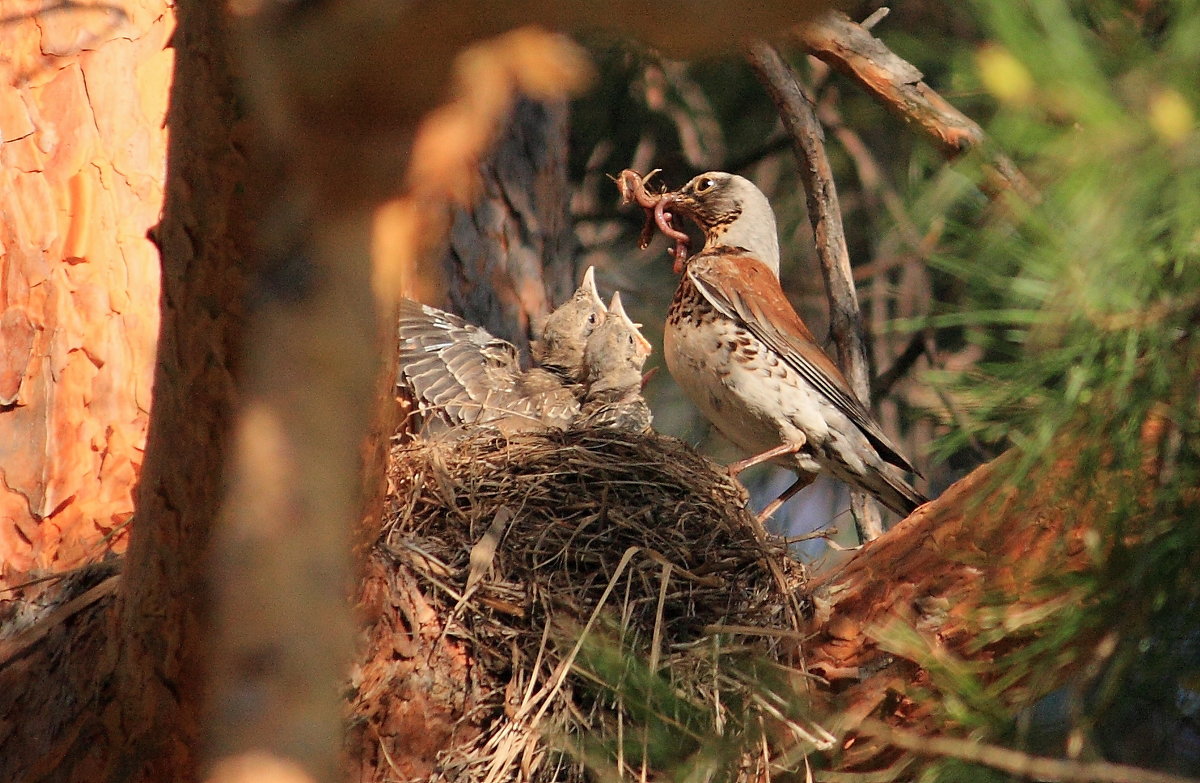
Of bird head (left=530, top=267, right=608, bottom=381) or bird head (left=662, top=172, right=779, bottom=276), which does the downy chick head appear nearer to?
bird head (left=530, top=267, right=608, bottom=381)

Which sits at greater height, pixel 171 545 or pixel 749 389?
pixel 171 545

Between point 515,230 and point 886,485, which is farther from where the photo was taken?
point 515,230

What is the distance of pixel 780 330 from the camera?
15.7 ft

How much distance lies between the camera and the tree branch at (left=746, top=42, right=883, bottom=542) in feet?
14.1

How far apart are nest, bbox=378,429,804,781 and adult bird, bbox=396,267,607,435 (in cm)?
69

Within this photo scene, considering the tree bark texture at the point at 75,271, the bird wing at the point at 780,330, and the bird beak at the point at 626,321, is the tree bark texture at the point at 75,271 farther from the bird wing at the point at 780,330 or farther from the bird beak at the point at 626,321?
the bird wing at the point at 780,330

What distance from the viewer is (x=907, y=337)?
615cm

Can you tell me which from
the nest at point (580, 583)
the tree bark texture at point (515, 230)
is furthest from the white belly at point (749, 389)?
the nest at point (580, 583)

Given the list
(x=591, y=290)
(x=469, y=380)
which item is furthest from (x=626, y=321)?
(x=469, y=380)

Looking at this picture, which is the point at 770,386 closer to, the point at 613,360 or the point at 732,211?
the point at 613,360

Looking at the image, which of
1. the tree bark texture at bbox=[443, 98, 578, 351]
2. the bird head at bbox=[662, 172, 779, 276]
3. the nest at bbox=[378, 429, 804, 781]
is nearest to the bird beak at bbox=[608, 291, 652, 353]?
the tree bark texture at bbox=[443, 98, 578, 351]

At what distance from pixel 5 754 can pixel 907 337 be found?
14.5ft

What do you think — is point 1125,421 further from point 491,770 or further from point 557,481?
point 557,481

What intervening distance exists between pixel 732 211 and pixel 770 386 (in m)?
1.01
